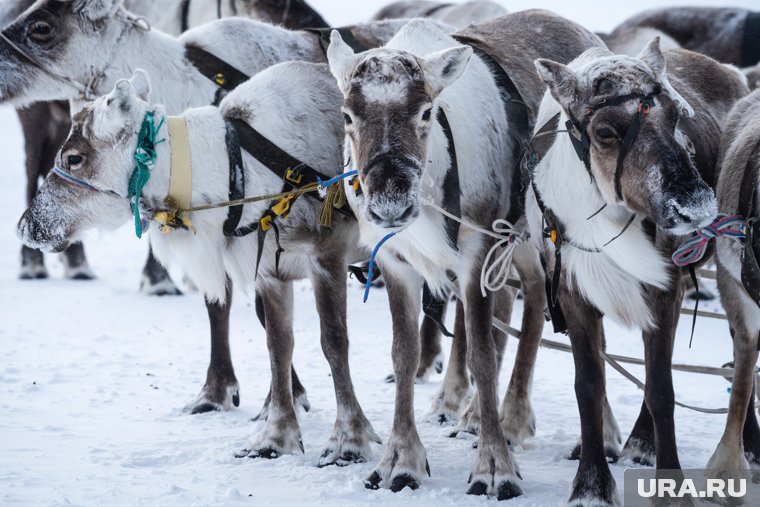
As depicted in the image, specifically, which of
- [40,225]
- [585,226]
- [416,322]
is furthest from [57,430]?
[585,226]

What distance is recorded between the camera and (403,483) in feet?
13.5

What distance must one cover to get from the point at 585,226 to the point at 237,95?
6.86 ft

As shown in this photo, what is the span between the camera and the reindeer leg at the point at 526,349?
16.2ft

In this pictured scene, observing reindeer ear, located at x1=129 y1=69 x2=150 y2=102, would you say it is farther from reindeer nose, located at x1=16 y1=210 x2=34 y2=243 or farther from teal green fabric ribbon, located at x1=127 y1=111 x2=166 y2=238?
reindeer nose, located at x1=16 y1=210 x2=34 y2=243

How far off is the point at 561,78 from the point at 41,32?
12.3ft

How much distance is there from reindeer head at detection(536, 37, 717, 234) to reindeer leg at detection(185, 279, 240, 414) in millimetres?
2631

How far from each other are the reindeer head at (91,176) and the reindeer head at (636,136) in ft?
6.74

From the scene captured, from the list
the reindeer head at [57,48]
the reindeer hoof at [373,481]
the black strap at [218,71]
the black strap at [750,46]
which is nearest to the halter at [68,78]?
the reindeer head at [57,48]

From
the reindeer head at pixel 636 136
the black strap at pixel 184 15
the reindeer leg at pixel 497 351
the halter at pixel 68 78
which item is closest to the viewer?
the reindeer head at pixel 636 136

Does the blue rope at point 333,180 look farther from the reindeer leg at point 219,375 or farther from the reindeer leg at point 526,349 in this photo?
the reindeer leg at point 219,375

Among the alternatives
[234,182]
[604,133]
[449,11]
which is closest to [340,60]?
[234,182]

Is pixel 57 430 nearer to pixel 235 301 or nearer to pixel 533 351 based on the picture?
pixel 533 351

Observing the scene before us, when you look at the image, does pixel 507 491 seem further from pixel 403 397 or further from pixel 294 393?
pixel 294 393

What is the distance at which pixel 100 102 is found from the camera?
462cm
